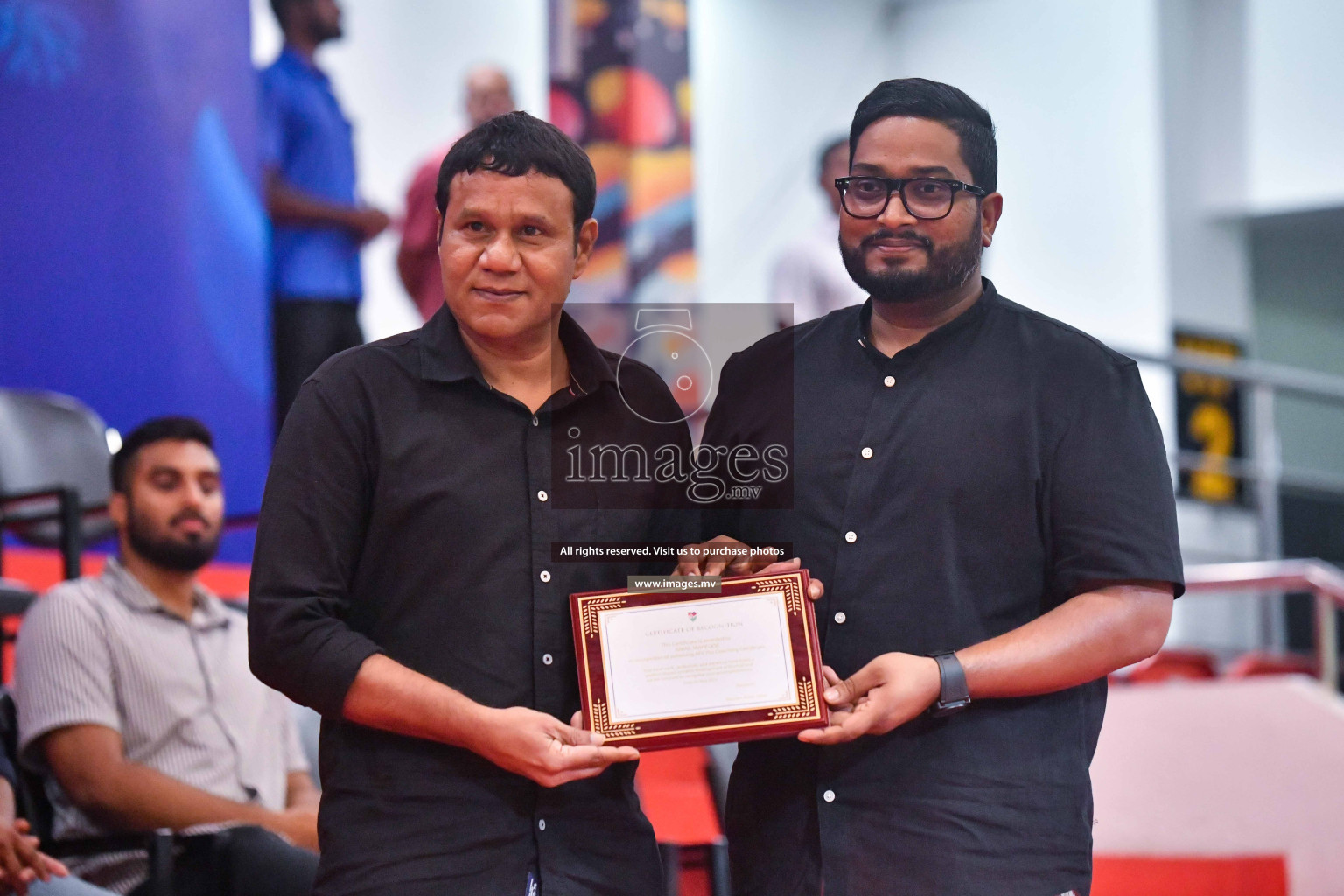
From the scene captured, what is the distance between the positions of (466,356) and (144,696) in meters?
1.45

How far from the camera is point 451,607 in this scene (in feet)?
4.61

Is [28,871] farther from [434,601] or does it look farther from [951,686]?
[951,686]

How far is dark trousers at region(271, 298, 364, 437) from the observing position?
9.26ft

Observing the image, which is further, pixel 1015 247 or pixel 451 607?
pixel 1015 247

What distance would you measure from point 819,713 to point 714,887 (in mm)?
635

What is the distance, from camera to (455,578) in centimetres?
141

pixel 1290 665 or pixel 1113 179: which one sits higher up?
pixel 1113 179

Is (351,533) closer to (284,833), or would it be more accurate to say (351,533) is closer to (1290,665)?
(284,833)

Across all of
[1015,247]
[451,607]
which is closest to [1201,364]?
[1015,247]

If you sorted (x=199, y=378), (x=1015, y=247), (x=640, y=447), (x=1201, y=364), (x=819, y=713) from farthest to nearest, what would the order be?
(x=1015, y=247)
(x=1201, y=364)
(x=199, y=378)
(x=640, y=447)
(x=819, y=713)

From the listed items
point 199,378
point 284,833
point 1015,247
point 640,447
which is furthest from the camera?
point 1015,247

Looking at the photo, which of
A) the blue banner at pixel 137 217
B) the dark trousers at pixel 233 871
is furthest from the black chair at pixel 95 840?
the blue banner at pixel 137 217

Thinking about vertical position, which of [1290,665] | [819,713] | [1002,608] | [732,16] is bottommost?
[1290,665]

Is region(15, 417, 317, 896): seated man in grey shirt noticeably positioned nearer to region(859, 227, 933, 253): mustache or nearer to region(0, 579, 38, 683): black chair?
region(0, 579, 38, 683): black chair
